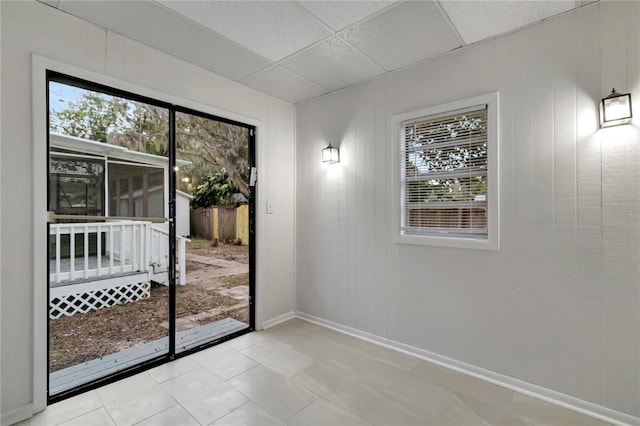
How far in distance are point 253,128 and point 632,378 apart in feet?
12.2

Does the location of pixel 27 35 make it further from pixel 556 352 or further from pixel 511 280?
pixel 556 352

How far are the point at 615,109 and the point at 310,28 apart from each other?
2.09m

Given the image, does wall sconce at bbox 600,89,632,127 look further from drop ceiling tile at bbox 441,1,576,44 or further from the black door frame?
the black door frame

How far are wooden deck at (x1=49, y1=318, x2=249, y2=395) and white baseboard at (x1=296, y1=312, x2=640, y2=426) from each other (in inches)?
55.8

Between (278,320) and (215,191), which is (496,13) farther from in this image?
(278,320)

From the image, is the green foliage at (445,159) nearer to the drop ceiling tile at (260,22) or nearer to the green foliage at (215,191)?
the drop ceiling tile at (260,22)

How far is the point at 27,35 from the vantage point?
1.96m

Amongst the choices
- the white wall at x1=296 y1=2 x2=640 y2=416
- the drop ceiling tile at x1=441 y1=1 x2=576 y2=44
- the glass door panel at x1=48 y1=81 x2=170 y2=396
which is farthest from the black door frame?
the drop ceiling tile at x1=441 y1=1 x2=576 y2=44

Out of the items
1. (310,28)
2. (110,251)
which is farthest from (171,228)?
(310,28)

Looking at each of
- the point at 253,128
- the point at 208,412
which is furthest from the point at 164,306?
the point at 253,128

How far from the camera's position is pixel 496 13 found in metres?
2.10

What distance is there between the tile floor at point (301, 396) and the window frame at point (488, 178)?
3.52 feet


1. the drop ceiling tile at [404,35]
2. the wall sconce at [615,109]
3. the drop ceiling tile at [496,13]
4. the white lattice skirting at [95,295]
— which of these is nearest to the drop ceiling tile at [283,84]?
the drop ceiling tile at [404,35]

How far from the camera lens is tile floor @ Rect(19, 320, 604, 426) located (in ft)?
6.35
